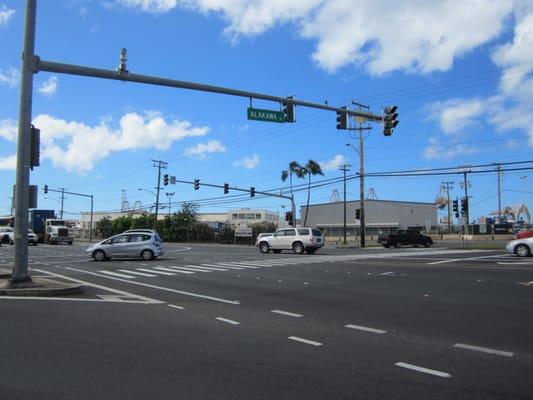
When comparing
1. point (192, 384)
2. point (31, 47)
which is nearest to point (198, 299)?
point (192, 384)

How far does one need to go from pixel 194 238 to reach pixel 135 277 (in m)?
57.6

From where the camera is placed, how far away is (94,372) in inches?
225

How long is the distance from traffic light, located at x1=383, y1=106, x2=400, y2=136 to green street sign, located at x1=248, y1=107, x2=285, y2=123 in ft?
15.4

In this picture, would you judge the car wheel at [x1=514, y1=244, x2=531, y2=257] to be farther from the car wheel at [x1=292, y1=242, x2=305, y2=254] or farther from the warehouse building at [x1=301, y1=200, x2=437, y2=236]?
the warehouse building at [x1=301, y1=200, x2=437, y2=236]

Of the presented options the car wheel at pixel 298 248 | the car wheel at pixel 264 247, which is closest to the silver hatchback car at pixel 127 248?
the car wheel at pixel 264 247

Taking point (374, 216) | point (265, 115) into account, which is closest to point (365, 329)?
point (265, 115)

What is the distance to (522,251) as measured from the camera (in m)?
24.9

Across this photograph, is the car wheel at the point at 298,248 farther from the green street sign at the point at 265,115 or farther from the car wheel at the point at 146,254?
the green street sign at the point at 265,115

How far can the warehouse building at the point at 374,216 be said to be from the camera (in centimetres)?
9719

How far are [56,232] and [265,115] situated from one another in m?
47.5

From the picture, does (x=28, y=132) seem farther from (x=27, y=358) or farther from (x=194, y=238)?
(x=194, y=238)

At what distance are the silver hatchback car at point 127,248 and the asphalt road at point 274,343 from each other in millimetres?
13821

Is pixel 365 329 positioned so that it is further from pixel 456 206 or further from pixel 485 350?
pixel 456 206

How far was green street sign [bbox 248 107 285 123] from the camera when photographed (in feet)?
56.2
